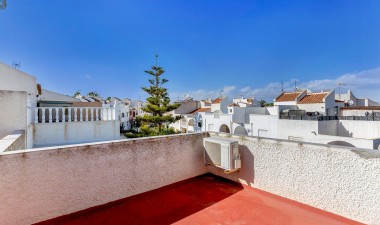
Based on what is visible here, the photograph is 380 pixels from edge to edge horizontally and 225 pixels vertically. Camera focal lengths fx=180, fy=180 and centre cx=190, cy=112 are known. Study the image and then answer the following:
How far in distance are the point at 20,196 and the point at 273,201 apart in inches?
158

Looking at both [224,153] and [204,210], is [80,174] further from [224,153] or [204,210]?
[224,153]

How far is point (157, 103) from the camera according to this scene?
2102 cm

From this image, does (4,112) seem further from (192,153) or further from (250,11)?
(250,11)

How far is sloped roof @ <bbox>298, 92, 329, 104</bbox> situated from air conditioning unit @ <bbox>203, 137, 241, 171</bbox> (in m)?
20.9

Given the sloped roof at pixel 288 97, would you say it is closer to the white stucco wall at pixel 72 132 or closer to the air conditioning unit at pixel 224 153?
the air conditioning unit at pixel 224 153

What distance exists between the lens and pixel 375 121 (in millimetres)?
13414

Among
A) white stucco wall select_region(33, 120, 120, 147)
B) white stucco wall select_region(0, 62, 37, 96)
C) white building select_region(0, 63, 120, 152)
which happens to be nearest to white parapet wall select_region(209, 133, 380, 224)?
white stucco wall select_region(33, 120, 120, 147)

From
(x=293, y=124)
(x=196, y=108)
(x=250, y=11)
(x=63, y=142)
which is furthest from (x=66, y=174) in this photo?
(x=196, y=108)

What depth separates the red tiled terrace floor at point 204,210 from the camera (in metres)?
2.78

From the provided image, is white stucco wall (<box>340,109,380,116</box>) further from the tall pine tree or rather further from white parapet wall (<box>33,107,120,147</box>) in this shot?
white parapet wall (<box>33,107,120,147</box>)

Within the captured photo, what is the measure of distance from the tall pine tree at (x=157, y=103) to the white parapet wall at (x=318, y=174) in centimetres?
1683

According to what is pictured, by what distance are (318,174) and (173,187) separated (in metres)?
2.77

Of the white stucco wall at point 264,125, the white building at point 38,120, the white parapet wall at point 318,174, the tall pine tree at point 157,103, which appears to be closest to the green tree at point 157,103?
the tall pine tree at point 157,103

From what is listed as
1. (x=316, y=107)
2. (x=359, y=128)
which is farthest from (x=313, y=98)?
(x=359, y=128)
